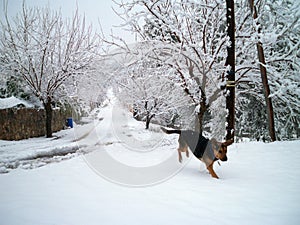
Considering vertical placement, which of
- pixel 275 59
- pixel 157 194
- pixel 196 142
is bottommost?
pixel 157 194

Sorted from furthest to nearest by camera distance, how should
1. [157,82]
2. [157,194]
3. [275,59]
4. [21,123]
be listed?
1. [21,123]
2. [157,82]
3. [275,59]
4. [157,194]

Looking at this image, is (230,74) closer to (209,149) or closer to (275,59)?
(209,149)

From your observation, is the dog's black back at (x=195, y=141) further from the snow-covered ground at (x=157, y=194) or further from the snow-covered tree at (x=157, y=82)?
the snow-covered tree at (x=157, y=82)

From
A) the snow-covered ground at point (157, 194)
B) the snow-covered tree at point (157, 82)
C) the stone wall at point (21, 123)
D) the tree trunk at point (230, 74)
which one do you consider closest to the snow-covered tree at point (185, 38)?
the snow-covered tree at point (157, 82)

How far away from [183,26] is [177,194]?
21.4 ft

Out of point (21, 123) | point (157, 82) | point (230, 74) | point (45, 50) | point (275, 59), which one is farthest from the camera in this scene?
point (45, 50)

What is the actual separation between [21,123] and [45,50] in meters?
5.13

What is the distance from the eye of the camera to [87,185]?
11.2ft

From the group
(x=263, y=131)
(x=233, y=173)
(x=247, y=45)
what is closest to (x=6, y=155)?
(x=233, y=173)

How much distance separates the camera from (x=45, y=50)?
13.2 meters

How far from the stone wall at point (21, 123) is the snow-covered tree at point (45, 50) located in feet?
3.42

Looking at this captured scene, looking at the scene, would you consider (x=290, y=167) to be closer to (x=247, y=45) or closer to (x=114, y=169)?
(x=114, y=169)

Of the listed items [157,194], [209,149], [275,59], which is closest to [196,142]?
[209,149]

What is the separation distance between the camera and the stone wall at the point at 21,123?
37.5 ft
